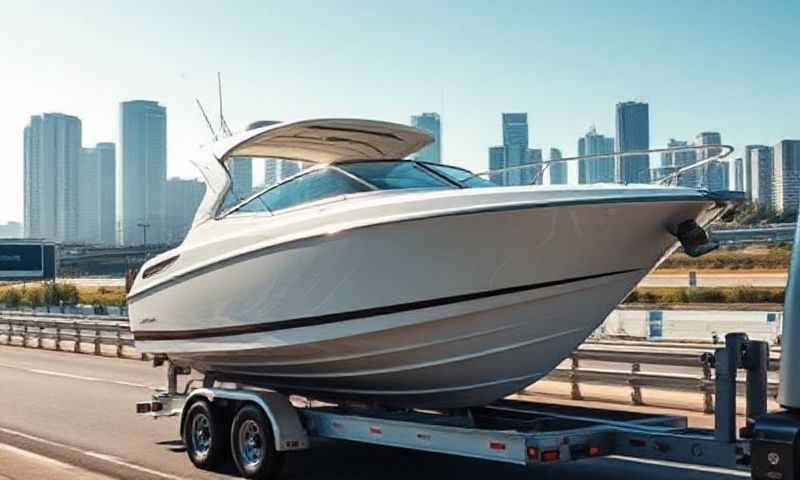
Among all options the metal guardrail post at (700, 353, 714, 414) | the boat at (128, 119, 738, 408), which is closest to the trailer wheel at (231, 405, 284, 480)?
the boat at (128, 119, 738, 408)

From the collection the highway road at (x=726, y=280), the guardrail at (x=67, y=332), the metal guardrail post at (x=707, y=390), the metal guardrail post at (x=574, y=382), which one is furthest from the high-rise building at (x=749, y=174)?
the highway road at (x=726, y=280)

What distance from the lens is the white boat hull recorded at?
7.17 metres

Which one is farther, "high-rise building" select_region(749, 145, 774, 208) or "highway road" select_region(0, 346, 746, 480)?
"highway road" select_region(0, 346, 746, 480)

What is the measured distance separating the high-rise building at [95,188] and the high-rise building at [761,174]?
434 ft

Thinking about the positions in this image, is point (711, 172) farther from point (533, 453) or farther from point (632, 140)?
point (533, 453)

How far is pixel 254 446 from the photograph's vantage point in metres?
9.00

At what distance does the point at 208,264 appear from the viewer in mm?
9383

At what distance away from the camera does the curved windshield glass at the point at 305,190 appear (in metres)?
8.62

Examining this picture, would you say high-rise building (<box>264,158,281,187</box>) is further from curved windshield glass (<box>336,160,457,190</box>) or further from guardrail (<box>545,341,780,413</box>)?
guardrail (<box>545,341,780,413</box>)

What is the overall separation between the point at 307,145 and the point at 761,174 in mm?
4875

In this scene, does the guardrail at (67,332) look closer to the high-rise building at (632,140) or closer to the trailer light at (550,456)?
the high-rise building at (632,140)

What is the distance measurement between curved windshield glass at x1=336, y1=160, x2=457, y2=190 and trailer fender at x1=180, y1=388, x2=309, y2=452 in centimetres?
227

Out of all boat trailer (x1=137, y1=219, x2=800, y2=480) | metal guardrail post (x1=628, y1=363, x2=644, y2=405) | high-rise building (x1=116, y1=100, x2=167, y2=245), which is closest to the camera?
boat trailer (x1=137, y1=219, x2=800, y2=480)

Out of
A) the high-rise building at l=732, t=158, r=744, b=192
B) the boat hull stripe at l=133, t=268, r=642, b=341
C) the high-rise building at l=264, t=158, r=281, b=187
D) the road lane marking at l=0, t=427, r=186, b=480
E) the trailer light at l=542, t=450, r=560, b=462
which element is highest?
the high-rise building at l=264, t=158, r=281, b=187
